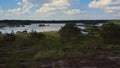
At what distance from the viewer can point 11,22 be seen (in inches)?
7707

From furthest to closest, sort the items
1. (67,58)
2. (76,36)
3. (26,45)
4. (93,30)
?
1. (93,30)
2. (76,36)
3. (26,45)
4. (67,58)

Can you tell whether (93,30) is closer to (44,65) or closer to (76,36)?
(76,36)

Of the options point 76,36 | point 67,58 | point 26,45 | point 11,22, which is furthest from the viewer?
point 11,22

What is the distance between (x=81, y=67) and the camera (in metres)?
18.4

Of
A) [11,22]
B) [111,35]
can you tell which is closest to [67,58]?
[111,35]

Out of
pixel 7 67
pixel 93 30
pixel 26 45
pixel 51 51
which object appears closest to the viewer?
pixel 7 67

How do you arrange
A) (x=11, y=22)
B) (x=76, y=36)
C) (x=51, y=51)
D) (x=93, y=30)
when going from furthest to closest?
(x=11, y=22)
(x=93, y=30)
(x=76, y=36)
(x=51, y=51)

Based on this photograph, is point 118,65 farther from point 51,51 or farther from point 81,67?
point 51,51

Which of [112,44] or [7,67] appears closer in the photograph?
[7,67]

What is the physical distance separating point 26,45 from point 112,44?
11.1 meters

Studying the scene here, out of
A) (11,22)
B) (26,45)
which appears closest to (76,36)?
(26,45)

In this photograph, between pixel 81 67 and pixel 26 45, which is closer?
pixel 81 67

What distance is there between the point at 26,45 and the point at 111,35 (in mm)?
11505

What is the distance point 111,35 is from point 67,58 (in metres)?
14.7
